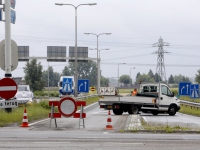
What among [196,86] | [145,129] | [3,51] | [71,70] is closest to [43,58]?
[196,86]

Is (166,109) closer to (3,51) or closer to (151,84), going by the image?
(151,84)

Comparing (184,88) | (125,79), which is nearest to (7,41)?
(184,88)

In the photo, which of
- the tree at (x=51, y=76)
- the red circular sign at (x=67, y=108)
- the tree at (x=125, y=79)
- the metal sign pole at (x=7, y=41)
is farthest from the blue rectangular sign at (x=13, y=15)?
the tree at (x=51, y=76)

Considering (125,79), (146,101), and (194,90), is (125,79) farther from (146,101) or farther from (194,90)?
(146,101)

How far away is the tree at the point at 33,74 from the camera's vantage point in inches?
3482

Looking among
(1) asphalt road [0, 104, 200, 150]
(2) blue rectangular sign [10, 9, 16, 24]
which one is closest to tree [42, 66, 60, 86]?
(2) blue rectangular sign [10, 9, 16, 24]

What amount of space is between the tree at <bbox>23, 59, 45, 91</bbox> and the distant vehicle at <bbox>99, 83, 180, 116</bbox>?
54.9 meters

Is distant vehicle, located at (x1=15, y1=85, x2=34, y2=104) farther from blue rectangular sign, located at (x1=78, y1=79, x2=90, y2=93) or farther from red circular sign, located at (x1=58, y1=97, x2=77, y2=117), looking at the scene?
red circular sign, located at (x1=58, y1=97, x2=77, y2=117)

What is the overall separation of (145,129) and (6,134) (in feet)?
16.2

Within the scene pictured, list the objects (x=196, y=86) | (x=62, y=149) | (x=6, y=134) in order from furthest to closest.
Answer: (x=196, y=86) < (x=6, y=134) < (x=62, y=149)

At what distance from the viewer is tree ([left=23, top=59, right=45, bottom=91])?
88438 millimetres

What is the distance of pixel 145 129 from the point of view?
17797mm

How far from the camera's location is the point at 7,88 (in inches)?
754

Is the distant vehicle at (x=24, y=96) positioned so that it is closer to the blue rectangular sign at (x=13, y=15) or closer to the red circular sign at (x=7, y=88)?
the blue rectangular sign at (x=13, y=15)
